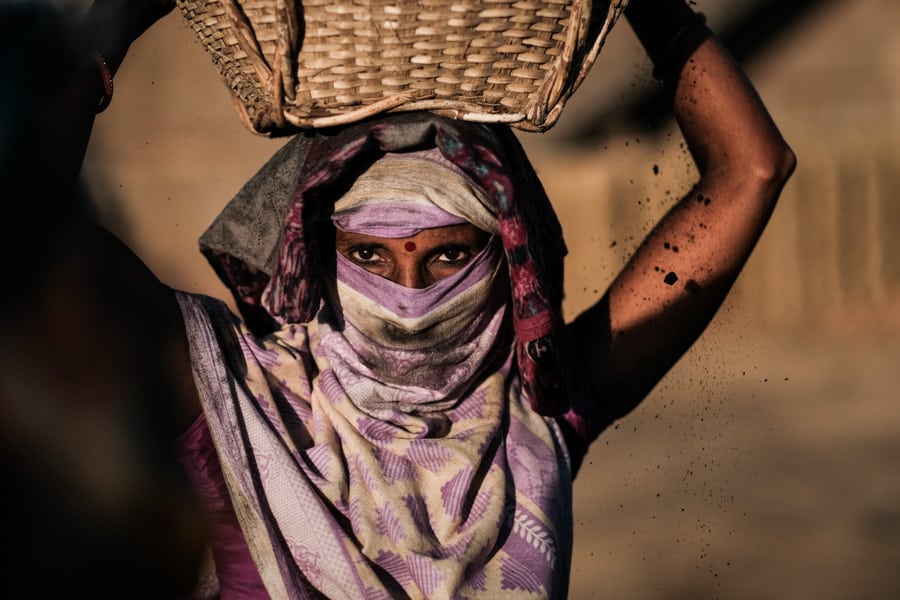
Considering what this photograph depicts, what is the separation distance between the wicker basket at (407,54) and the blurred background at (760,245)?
14.8ft

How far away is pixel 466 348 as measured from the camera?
2549 millimetres

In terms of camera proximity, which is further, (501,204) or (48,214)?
(501,204)

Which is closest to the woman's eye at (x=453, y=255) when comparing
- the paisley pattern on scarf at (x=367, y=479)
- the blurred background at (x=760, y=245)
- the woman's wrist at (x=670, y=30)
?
the paisley pattern on scarf at (x=367, y=479)

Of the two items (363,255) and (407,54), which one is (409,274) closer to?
(363,255)

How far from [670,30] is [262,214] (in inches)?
41.6

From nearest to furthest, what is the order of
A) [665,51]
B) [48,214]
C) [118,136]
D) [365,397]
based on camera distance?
[48,214], [365,397], [665,51], [118,136]

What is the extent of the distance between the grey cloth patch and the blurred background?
13.6ft

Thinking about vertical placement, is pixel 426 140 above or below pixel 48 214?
below

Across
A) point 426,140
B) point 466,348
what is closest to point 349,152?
point 426,140

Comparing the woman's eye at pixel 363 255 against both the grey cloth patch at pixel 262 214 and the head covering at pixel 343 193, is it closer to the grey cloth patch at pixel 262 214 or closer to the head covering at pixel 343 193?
the head covering at pixel 343 193

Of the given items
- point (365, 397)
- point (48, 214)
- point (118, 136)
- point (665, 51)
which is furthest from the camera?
point (118, 136)

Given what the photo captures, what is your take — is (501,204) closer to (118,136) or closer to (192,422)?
(192,422)

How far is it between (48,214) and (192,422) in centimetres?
72

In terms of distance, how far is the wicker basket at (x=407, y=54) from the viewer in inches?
77.0
